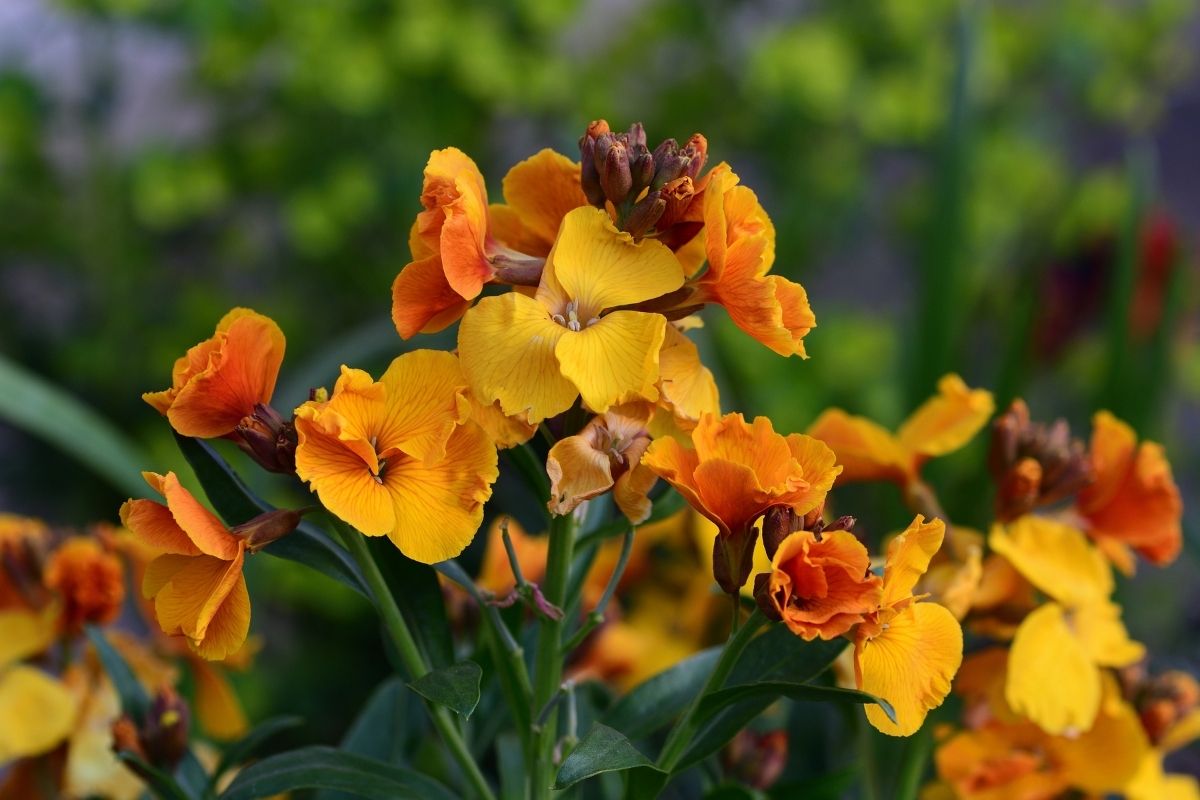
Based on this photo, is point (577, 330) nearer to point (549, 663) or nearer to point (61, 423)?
point (549, 663)

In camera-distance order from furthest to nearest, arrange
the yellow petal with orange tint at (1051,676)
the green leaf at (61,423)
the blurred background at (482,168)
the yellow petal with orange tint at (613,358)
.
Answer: the blurred background at (482,168), the green leaf at (61,423), the yellow petal with orange tint at (1051,676), the yellow petal with orange tint at (613,358)

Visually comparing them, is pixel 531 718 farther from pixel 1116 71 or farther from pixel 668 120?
pixel 1116 71

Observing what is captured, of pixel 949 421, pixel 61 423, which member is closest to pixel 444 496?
pixel 949 421

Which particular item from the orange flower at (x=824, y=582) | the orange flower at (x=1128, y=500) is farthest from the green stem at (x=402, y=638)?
the orange flower at (x=1128, y=500)

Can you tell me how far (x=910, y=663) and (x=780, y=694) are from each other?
43 millimetres

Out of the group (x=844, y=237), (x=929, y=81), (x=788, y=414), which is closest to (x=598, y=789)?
(x=788, y=414)

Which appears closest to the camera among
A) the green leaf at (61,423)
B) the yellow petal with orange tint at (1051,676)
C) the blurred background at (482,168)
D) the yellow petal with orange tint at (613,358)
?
the yellow petal with orange tint at (613,358)

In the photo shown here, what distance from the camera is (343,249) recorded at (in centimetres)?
209

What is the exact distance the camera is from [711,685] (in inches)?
15.2

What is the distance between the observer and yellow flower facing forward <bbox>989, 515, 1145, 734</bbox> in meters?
0.44

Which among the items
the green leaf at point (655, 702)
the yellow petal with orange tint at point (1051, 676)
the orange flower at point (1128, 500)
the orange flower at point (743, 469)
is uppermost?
the orange flower at point (743, 469)

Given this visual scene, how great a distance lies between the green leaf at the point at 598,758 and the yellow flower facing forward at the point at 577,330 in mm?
93

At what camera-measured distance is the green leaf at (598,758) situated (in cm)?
33

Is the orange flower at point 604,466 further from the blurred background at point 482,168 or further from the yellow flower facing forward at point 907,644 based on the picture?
the blurred background at point 482,168
